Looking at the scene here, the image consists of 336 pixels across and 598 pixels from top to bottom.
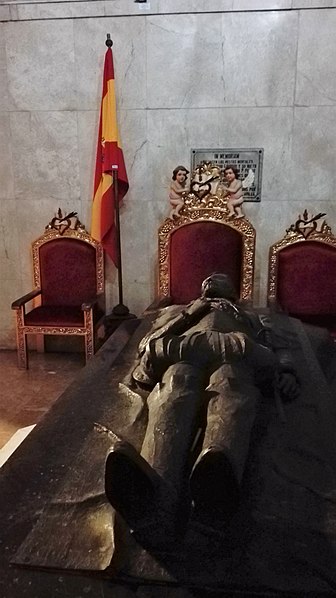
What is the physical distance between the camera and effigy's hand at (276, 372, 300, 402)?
2.22 metres

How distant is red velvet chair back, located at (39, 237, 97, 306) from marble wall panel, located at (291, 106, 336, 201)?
173 cm

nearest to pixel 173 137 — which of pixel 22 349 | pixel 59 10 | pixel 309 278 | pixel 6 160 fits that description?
pixel 59 10

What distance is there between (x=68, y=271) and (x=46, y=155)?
96cm

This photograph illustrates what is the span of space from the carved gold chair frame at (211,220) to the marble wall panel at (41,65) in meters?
1.24

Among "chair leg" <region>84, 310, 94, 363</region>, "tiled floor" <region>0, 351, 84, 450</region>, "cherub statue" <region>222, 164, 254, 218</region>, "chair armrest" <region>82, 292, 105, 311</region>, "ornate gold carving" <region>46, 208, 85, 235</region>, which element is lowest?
"tiled floor" <region>0, 351, 84, 450</region>

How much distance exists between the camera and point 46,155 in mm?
4379

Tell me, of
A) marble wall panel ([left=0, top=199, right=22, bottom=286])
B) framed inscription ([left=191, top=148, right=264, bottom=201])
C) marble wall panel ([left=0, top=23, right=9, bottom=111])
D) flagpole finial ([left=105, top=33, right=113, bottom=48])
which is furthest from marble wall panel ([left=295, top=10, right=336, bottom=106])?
marble wall panel ([left=0, top=199, right=22, bottom=286])

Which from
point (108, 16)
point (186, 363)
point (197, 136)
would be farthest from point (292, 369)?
point (108, 16)

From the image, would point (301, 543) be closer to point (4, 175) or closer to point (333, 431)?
point (333, 431)

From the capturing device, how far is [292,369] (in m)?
2.27

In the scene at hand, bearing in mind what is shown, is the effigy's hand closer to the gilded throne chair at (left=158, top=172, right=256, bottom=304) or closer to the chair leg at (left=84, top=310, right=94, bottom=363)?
the gilded throne chair at (left=158, top=172, right=256, bottom=304)

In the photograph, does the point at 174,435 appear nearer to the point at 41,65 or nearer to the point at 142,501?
the point at 142,501

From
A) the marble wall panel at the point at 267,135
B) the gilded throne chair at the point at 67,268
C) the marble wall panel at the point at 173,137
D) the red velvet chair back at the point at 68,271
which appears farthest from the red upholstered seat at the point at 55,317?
the marble wall panel at the point at 267,135

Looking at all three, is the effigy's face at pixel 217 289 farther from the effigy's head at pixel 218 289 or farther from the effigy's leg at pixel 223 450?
the effigy's leg at pixel 223 450
